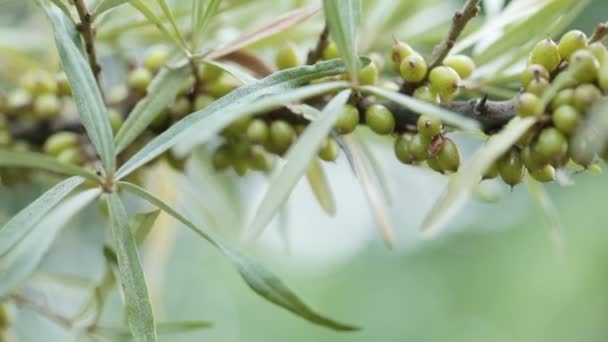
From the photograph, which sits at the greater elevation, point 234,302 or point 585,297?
point 234,302

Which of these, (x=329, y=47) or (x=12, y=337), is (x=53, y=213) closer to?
(x=329, y=47)

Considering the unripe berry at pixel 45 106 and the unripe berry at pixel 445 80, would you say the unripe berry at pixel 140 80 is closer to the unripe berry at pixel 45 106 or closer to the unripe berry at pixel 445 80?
the unripe berry at pixel 45 106

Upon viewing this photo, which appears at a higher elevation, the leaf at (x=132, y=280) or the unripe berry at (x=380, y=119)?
the unripe berry at (x=380, y=119)

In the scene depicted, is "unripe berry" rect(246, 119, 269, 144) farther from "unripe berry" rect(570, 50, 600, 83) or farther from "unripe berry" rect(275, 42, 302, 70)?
"unripe berry" rect(570, 50, 600, 83)

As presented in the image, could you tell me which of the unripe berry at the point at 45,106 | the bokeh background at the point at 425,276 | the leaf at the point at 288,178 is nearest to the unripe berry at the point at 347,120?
the leaf at the point at 288,178

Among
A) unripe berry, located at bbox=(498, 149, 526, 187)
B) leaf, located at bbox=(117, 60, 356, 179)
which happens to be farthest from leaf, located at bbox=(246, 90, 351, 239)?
unripe berry, located at bbox=(498, 149, 526, 187)

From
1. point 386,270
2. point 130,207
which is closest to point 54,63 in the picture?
point 130,207
